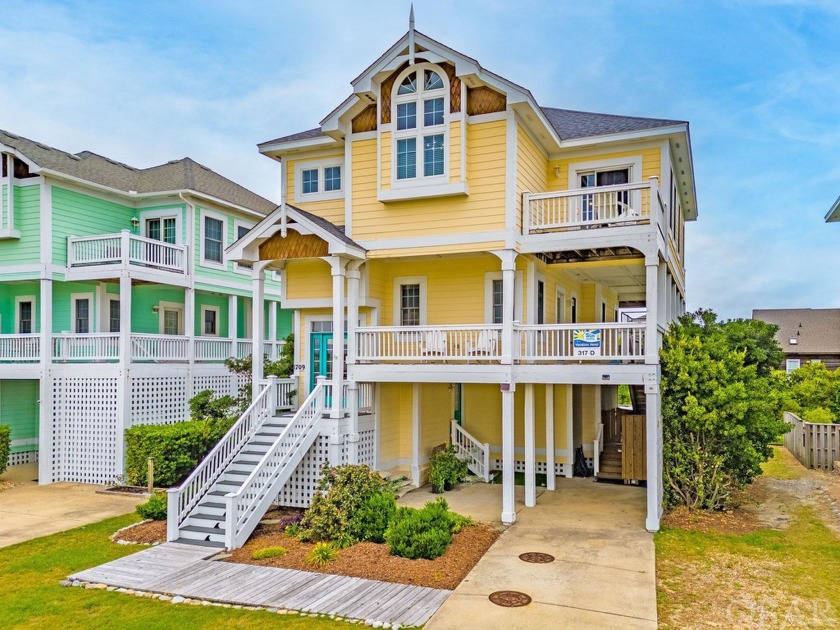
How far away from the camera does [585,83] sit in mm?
30344

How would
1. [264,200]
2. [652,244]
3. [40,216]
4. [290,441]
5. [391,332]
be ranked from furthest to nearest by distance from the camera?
[264,200], [40,216], [391,332], [290,441], [652,244]

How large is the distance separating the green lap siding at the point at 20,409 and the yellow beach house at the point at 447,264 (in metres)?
10.9

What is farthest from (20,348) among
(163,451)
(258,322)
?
(258,322)

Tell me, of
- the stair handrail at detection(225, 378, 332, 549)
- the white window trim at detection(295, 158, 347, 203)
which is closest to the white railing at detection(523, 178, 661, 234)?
the white window trim at detection(295, 158, 347, 203)

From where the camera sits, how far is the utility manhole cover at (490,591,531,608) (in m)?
8.05

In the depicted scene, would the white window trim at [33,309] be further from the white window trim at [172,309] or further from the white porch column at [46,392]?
the white window trim at [172,309]

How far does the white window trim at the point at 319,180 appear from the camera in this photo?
52.7 ft

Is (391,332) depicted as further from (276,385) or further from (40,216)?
(40,216)

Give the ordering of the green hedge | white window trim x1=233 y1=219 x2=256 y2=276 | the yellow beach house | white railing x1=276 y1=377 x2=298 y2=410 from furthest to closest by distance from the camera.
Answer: white window trim x1=233 y1=219 x2=256 y2=276 → the green hedge → white railing x1=276 y1=377 x2=298 y2=410 → the yellow beach house

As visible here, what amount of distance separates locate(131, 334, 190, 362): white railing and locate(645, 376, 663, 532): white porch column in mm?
14222

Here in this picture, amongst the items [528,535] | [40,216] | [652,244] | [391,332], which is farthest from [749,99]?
[40,216]

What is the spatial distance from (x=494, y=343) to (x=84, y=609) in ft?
28.9

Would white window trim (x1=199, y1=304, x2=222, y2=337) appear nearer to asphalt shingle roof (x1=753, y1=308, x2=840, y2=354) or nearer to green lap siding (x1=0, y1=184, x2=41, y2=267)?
green lap siding (x1=0, y1=184, x2=41, y2=267)

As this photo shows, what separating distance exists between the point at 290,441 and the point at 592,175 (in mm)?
10067
